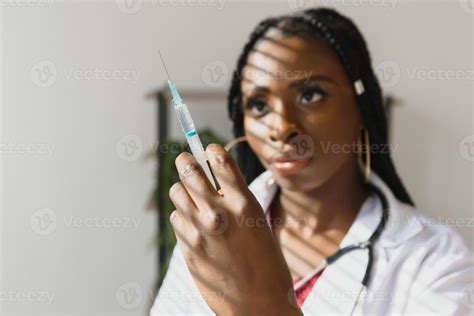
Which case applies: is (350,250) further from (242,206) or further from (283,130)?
(242,206)

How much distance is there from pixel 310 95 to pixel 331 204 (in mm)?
258

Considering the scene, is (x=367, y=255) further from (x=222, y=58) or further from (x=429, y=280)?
(x=222, y=58)

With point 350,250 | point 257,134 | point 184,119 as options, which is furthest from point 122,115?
point 184,119

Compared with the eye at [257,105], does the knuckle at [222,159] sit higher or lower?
higher

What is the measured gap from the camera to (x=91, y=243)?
8.32 ft

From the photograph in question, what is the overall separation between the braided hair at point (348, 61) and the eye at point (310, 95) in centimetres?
8

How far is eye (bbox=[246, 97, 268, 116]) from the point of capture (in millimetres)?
1071

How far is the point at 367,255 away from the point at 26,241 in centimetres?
189

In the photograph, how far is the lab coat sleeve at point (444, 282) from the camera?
0.94 metres

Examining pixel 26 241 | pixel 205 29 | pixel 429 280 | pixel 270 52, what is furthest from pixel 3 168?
pixel 429 280

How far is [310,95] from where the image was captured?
1.05 m

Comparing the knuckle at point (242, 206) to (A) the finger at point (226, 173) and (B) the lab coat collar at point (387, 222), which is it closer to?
(A) the finger at point (226, 173)

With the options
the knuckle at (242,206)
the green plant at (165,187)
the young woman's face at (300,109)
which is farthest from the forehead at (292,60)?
the green plant at (165,187)

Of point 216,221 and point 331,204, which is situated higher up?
point 216,221
